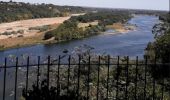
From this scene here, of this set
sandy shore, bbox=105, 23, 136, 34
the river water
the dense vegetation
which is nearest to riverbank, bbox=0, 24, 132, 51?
the river water

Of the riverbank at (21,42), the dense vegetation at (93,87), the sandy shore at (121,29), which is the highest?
the dense vegetation at (93,87)

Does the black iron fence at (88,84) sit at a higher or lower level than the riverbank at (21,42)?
higher

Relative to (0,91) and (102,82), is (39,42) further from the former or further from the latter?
(102,82)

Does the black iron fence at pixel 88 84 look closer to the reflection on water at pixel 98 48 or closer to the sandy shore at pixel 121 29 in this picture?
the reflection on water at pixel 98 48

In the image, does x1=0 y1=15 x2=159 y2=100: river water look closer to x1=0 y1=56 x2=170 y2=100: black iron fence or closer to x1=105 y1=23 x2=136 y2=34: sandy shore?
x1=105 y1=23 x2=136 y2=34: sandy shore

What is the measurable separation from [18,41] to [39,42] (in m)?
2.64

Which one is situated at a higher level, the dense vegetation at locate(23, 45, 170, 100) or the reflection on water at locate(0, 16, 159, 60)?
the dense vegetation at locate(23, 45, 170, 100)

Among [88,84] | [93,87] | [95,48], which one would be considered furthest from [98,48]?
[88,84]

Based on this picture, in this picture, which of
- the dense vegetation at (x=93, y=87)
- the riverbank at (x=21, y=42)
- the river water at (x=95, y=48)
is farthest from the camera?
the riverbank at (x=21, y=42)

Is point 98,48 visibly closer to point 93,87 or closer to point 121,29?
point 93,87

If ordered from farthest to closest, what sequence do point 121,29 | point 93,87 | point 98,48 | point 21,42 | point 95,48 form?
point 121,29, point 21,42, point 98,48, point 95,48, point 93,87

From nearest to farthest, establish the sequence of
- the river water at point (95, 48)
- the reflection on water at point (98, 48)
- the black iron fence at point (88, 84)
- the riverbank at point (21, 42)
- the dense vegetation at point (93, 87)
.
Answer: the black iron fence at point (88, 84) → the dense vegetation at point (93, 87) → the river water at point (95, 48) → the reflection on water at point (98, 48) → the riverbank at point (21, 42)

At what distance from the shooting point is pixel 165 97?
28.2 feet

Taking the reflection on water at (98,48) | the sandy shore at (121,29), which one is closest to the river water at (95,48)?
the reflection on water at (98,48)
